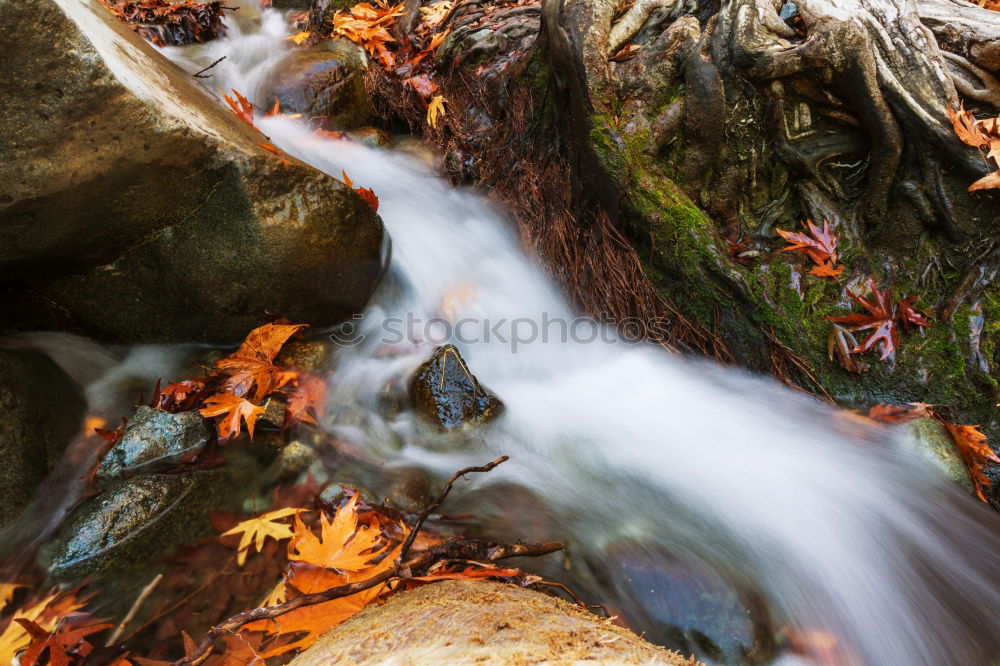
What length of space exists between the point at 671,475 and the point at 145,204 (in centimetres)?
310

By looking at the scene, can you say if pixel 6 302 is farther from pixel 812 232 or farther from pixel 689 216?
pixel 812 232

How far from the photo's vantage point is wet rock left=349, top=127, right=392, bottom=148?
4586 mm

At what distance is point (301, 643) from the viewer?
5.11 feet

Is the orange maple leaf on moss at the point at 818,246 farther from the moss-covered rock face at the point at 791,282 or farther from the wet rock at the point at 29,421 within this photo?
the wet rock at the point at 29,421

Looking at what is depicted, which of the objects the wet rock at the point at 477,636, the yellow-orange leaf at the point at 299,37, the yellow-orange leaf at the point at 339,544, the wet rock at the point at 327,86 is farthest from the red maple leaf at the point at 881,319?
the yellow-orange leaf at the point at 299,37

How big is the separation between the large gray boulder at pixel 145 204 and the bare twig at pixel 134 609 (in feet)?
4.78

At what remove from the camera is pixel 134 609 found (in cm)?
182

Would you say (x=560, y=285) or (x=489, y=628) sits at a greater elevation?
(x=489, y=628)

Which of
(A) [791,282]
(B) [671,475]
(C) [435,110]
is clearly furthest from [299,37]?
(B) [671,475]

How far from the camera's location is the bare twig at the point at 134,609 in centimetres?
174

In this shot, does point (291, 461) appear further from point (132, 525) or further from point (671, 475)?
point (671, 475)

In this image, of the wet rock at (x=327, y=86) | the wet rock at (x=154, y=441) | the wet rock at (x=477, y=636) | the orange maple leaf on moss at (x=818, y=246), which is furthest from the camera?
the wet rock at (x=327, y=86)

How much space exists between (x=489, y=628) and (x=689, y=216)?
260 cm

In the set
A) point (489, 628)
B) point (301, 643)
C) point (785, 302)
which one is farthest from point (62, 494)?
point (785, 302)
